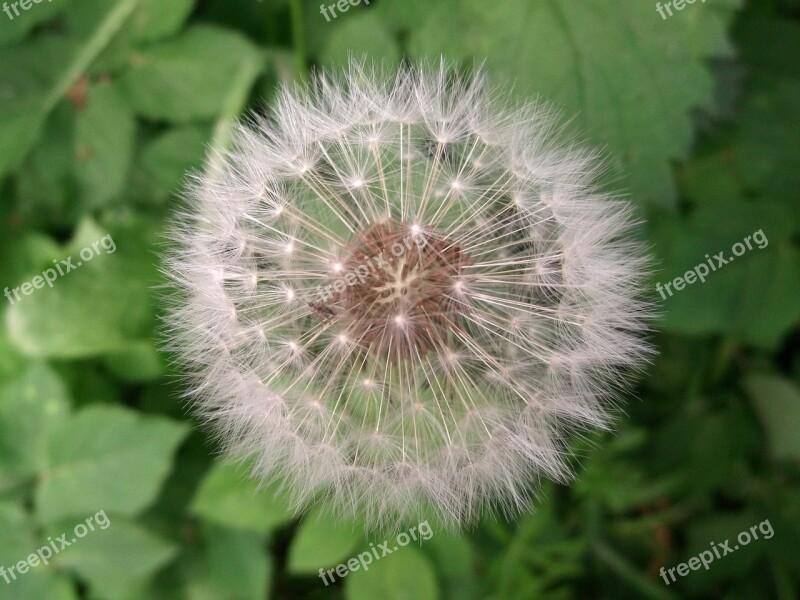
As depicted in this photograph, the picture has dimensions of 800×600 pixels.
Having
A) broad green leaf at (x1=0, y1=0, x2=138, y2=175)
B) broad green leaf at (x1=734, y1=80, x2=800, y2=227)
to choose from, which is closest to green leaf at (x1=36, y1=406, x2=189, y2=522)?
broad green leaf at (x1=0, y1=0, x2=138, y2=175)

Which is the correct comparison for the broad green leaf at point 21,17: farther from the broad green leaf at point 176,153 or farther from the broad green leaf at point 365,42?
the broad green leaf at point 365,42

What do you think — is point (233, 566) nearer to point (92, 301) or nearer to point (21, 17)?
point (92, 301)

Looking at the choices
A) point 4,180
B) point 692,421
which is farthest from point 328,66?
point 692,421

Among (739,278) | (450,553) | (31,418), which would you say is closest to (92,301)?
(31,418)

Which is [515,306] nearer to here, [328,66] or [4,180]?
[328,66]

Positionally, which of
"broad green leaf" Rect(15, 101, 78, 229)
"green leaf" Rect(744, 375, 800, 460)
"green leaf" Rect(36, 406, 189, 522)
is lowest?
"green leaf" Rect(744, 375, 800, 460)

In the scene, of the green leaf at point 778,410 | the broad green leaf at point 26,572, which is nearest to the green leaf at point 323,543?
the broad green leaf at point 26,572

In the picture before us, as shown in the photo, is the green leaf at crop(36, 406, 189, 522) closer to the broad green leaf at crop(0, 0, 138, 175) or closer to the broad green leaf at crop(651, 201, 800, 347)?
the broad green leaf at crop(0, 0, 138, 175)
